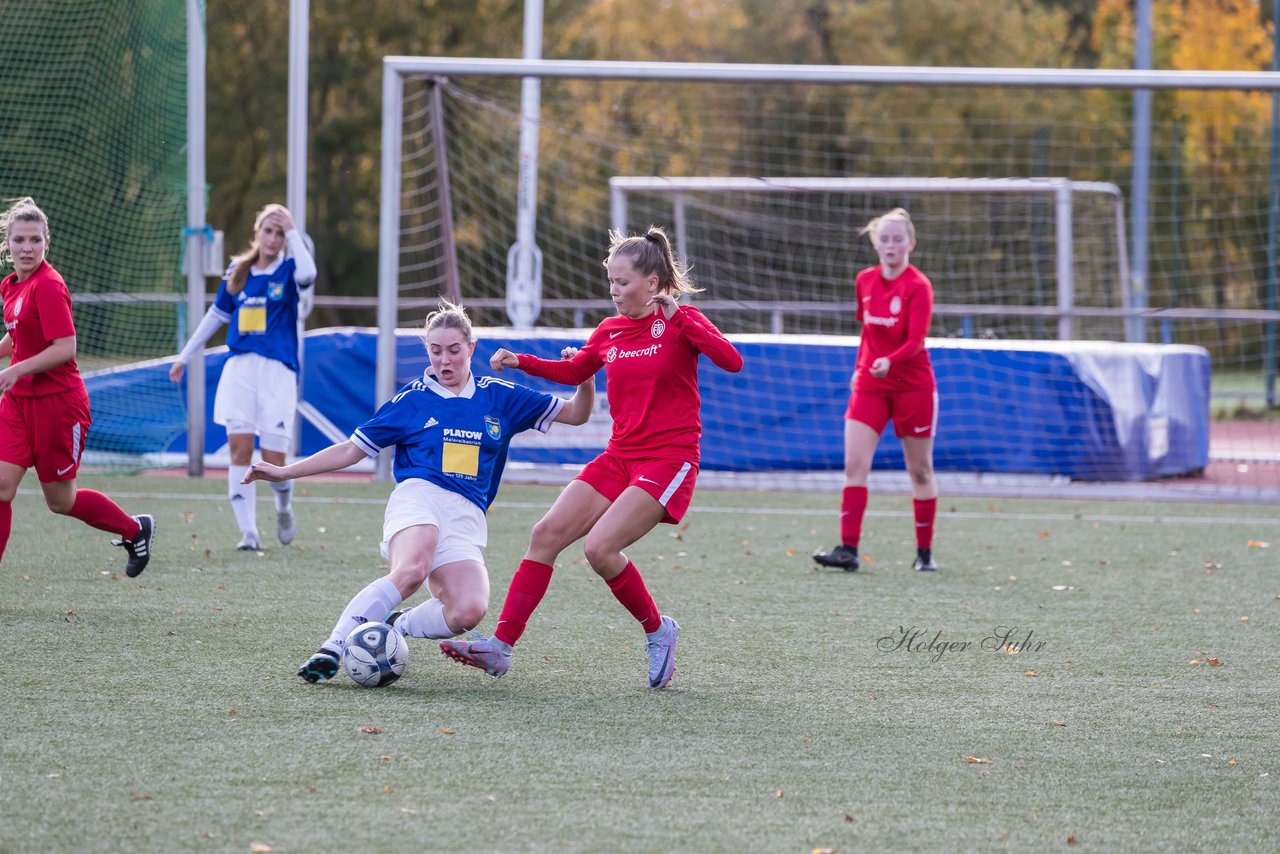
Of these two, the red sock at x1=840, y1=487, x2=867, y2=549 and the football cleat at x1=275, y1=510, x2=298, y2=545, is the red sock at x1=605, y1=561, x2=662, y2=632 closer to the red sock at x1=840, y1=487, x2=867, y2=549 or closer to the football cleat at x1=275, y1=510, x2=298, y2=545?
the red sock at x1=840, y1=487, x2=867, y2=549

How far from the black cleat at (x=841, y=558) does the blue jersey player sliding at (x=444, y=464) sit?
2.76 m

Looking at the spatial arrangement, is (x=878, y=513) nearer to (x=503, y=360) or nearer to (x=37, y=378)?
(x=503, y=360)

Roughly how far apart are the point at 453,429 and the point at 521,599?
0.64 metres

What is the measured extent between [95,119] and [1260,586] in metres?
9.96

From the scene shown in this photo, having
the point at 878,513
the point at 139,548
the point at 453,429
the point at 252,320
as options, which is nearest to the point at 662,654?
the point at 453,429

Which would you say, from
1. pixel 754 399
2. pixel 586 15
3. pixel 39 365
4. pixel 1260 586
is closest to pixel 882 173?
pixel 586 15

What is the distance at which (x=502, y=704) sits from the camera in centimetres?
455

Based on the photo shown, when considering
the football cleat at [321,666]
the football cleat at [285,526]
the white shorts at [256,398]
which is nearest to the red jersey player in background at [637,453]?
the football cleat at [321,666]

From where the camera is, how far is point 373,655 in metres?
4.66

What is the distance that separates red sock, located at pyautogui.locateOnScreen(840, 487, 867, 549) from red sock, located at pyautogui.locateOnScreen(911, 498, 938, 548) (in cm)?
28

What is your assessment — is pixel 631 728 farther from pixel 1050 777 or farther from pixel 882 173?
pixel 882 173

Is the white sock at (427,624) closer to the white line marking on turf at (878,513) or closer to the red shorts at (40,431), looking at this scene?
the red shorts at (40,431)

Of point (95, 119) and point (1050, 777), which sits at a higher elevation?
point (95, 119)

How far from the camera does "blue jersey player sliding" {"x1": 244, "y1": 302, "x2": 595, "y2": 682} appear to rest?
16.1 ft
